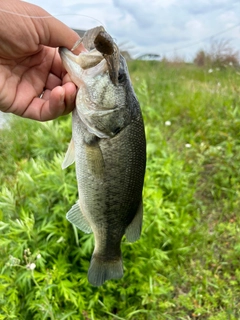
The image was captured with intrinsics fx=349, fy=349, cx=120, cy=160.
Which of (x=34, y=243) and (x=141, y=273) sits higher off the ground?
(x=34, y=243)

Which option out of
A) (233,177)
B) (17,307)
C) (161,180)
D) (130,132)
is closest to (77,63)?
(130,132)

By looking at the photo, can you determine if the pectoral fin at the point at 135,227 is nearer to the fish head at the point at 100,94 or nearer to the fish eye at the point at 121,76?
the fish head at the point at 100,94

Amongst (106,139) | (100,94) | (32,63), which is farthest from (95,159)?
(32,63)

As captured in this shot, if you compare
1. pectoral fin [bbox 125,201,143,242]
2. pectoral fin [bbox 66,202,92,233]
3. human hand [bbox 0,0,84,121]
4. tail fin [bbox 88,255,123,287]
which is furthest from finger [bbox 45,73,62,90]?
tail fin [bbox 88,255,123,287]

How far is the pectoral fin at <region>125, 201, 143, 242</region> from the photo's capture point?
1751 millimetres

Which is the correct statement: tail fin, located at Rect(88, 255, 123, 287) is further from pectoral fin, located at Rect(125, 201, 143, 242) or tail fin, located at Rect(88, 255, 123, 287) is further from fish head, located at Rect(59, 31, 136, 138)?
fish head, located at Rect(59, 31, 136, 138)

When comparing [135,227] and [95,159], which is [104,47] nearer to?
[95,159]

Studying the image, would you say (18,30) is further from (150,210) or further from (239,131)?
(239,131)

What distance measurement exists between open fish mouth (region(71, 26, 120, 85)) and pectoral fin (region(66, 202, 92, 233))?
2.33 ft

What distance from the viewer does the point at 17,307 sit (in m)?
2.28

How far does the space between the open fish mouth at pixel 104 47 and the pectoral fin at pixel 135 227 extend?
0.68 metres

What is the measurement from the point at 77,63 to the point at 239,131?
3083 mm

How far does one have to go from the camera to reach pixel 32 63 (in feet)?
5.90

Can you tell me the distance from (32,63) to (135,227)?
100 centimetres
